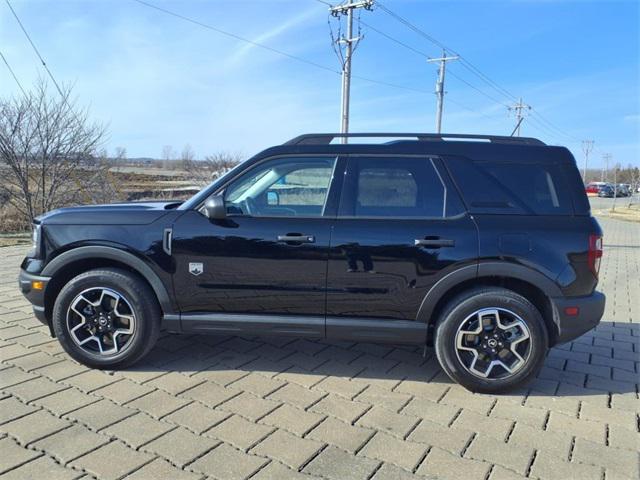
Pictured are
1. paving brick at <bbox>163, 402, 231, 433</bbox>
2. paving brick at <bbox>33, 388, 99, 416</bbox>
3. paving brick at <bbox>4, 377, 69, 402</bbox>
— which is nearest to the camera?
paving brick at <bbox>163, 402, 231, 433</bbox>

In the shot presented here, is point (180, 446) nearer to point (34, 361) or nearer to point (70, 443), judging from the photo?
point (70, 443)

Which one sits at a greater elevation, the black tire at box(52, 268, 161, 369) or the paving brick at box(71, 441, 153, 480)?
the black tire at box(52, 268, 161, 369)

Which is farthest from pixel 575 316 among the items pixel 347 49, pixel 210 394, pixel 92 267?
pixel 347 49

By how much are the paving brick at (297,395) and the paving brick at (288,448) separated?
1.34 ft

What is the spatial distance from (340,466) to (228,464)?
1.94 feet

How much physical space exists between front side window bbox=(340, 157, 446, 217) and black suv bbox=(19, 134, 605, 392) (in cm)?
1

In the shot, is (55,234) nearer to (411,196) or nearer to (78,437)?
(78,437)

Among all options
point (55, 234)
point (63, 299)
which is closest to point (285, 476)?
point (63, 299)

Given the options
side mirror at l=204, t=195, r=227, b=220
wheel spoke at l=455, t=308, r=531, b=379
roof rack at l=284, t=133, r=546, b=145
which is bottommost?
wheel spoke at l=455, t=308, r=531, b=379

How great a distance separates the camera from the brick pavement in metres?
2.44

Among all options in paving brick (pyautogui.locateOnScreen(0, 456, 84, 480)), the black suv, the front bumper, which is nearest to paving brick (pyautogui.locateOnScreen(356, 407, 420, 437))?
the black suv

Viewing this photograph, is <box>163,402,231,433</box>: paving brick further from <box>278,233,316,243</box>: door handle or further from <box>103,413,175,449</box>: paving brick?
<box>278,233,316,243</box>: door handle

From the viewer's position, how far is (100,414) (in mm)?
2895

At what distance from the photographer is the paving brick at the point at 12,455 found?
7.75 ft
